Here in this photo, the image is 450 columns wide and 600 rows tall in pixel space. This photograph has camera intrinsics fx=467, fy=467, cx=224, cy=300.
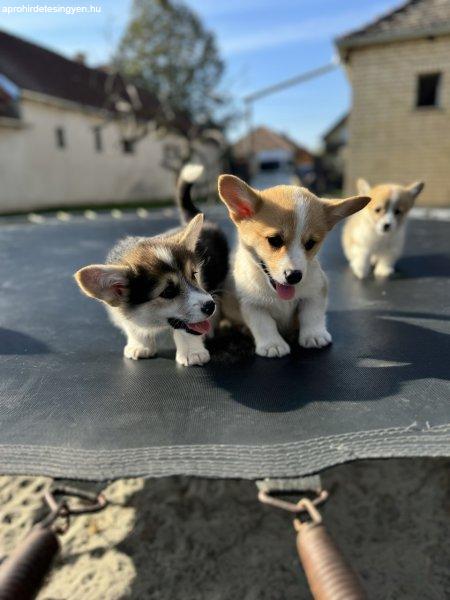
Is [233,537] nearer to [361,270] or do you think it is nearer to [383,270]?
[361,270]

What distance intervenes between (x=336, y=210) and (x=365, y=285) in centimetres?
127

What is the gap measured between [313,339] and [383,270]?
1.55 metres

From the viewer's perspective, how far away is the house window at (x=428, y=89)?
9.70 m

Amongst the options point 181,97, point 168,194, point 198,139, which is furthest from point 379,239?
point 181,97

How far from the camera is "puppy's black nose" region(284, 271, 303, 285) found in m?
1.62

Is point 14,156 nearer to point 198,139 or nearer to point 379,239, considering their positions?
point 198,139

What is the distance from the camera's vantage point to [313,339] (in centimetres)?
191

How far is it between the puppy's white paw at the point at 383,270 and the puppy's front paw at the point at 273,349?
163cm

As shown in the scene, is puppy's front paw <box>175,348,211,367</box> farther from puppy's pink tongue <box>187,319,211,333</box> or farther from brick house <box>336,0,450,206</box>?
brick house <box>336,0,450,206</box>

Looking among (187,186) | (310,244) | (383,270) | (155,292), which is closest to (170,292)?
(155,292)

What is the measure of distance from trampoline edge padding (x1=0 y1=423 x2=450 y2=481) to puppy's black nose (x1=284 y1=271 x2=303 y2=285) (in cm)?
57

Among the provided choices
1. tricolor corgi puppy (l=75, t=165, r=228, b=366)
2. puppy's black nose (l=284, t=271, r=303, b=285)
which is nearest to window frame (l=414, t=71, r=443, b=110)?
tricolor corgi puppy (l=75, t=165, r=228, b=366)

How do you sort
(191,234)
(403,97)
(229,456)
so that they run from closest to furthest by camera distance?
1. (229,456)
2. (191,234)
3. (403,97)

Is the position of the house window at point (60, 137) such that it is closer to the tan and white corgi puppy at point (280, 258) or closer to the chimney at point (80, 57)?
the chimney at point (80, 57)
